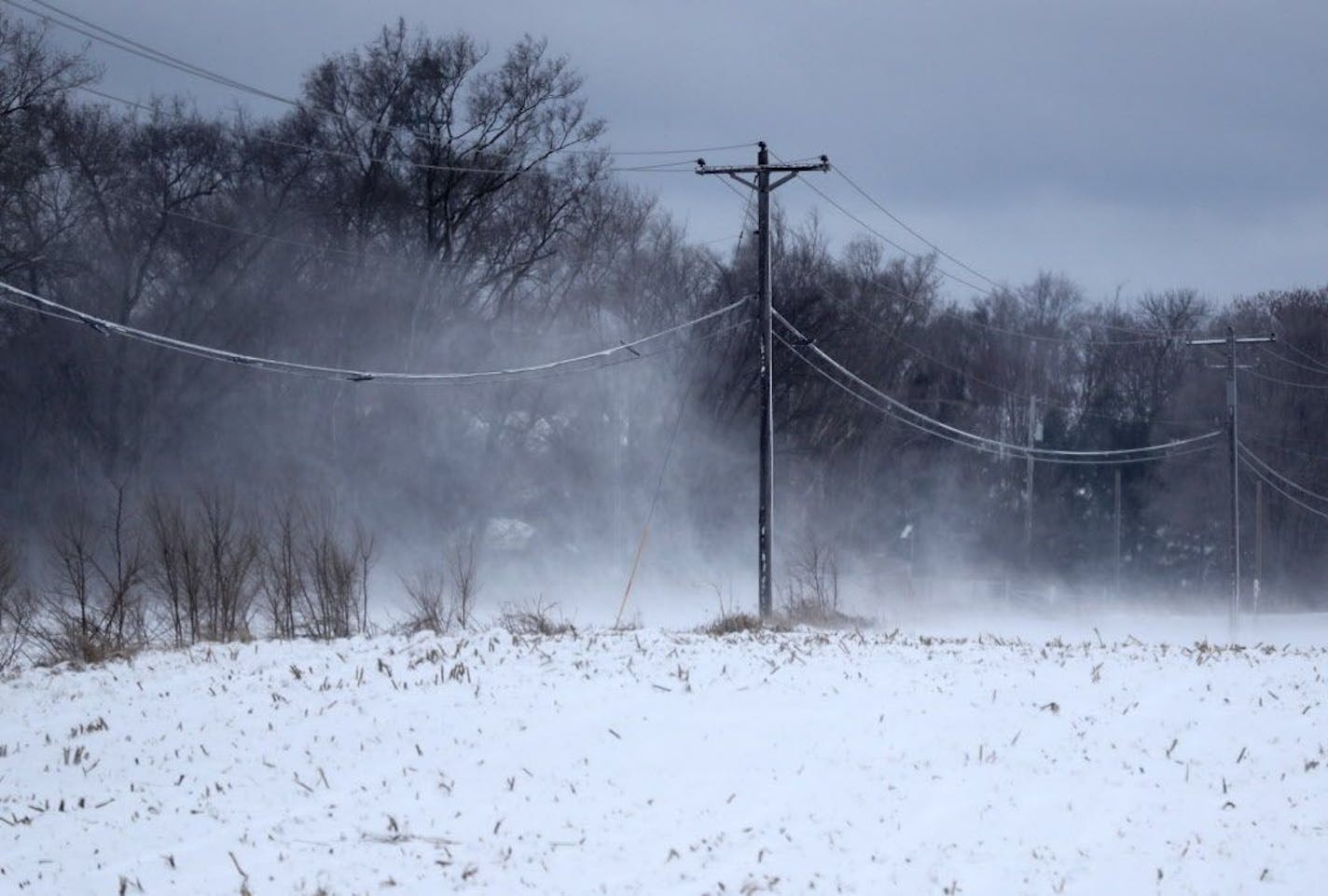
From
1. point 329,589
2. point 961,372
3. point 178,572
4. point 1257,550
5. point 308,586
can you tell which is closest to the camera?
point 329,589

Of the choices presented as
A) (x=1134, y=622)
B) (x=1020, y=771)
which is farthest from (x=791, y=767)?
(x=1134, y=622)

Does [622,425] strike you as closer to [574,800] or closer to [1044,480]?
[1044,480]

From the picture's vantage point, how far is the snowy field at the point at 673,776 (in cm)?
834

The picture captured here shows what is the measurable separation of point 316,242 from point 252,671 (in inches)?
1174

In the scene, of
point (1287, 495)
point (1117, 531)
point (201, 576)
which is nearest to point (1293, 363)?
point (1287, 495)

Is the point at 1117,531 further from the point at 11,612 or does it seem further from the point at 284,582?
the point at 11,612

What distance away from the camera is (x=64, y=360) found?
127 feet

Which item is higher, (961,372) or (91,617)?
(961,372)

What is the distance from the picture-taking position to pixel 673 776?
33.0 ft

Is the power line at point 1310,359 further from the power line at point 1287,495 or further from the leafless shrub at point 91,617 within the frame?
the leafless shrub at point 91,617

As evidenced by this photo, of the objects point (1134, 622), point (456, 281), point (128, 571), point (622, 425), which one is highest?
point (456, 281)

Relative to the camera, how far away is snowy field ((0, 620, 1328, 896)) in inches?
328

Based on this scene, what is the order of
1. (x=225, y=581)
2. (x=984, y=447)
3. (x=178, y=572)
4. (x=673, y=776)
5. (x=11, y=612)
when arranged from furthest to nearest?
(x=984, y=447) → (x=178, y=572) → (x=225, y=581) → (x=11, y=612) → (x=673, y=776)

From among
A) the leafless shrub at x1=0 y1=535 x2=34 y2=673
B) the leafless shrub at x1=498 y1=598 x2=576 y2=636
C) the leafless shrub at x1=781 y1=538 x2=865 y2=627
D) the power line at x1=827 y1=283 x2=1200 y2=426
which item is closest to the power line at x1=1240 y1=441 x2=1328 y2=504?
the power line at x1=827 y1=283 x2=1200 y2=426
